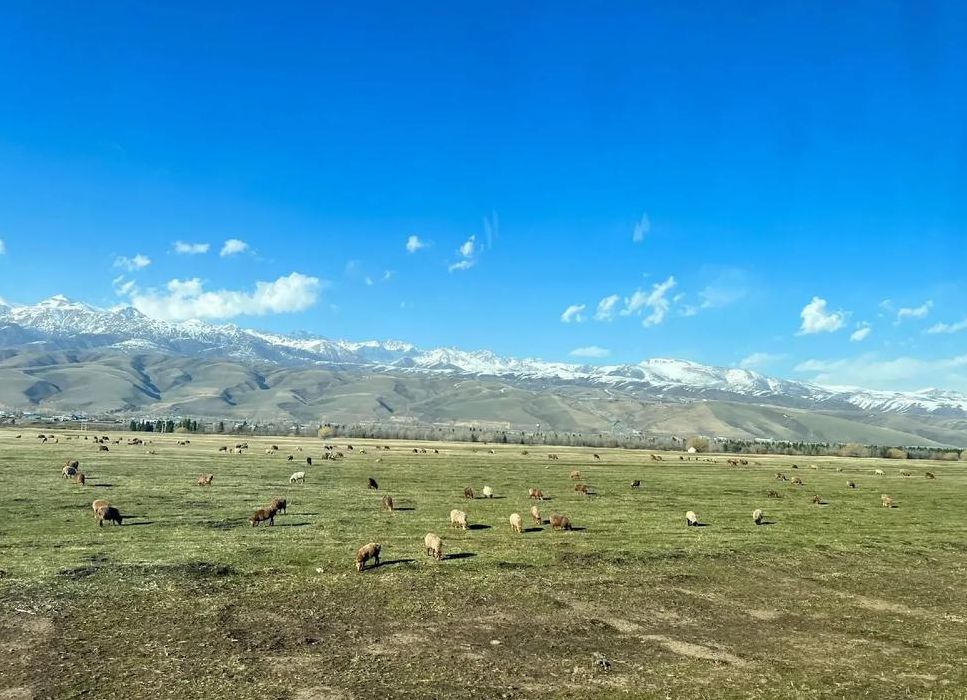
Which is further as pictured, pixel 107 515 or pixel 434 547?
pixel 107 515

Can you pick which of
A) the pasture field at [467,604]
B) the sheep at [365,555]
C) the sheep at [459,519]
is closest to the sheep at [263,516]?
the pasture field at [467,604]

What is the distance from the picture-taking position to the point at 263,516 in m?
34.7

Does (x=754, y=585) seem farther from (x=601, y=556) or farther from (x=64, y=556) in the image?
(x=64, y=556)

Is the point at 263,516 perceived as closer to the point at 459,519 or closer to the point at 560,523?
the point at 459,519

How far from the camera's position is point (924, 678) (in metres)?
16.5

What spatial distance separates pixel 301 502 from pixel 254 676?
2945 centimetres

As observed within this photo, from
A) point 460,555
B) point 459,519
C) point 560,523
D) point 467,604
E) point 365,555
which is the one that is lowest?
point 467,604

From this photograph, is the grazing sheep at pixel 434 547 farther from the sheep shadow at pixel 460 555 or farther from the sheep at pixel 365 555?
the sheep at pixel 365 555

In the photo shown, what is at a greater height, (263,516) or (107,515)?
(107,515)

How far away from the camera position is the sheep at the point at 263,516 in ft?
113

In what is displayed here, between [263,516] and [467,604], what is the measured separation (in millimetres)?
17213

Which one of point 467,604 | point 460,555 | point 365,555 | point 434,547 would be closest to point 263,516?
point 365,555

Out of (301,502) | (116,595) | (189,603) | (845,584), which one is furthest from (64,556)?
(845,584)

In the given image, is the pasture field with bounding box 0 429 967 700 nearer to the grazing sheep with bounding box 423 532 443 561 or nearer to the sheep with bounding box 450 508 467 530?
the grazing sheep with bounding box 423 532 443 561
